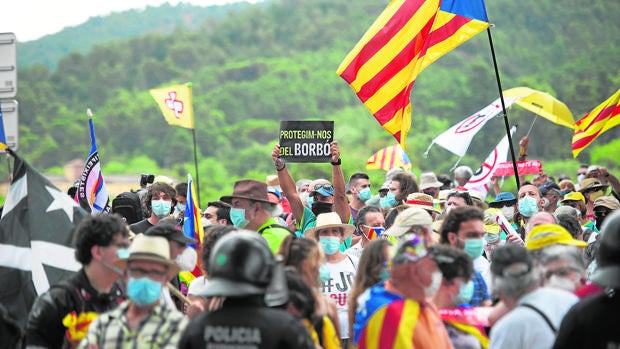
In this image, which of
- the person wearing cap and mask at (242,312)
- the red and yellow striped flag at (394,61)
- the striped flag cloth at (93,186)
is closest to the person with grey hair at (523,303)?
the person wearing cap and mask at (242,312)

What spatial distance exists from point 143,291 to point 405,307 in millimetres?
1365

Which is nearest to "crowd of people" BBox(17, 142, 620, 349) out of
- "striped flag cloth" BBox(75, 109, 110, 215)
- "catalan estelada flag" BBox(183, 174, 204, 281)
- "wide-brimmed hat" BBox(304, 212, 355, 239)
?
"wide-brimmed hat" BBox(304, 212, 355, 239)

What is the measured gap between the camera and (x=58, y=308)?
5.94m

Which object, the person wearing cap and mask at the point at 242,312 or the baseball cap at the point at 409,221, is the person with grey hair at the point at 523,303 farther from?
the baseball cap at the point at 409,221

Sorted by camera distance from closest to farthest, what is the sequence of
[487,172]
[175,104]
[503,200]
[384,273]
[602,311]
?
[602,311] < [384,273] < [503,200] < [487,172] < [175,104]

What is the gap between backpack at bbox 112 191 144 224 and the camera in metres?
11.5

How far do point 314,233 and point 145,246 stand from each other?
3.43 metres

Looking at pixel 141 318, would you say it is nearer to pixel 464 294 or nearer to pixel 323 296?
pixel 323 296

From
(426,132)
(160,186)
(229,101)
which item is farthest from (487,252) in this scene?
(229,101)

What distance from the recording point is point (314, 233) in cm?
911

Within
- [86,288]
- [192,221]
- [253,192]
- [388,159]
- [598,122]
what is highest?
[598,122]

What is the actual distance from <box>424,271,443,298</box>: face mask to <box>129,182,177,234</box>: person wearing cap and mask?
4.88m

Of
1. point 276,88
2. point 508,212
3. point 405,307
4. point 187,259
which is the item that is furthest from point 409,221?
point 276,88

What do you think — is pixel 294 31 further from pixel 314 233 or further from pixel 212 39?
pixel 314 233
